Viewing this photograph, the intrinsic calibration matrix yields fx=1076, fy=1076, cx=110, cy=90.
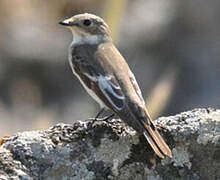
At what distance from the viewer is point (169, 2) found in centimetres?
1488

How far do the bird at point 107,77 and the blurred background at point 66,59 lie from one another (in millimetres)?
2174

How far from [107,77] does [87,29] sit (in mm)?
1168

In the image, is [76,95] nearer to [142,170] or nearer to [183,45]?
[183,45]

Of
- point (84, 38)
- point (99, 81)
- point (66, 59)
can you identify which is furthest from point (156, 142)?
point (66, 59)

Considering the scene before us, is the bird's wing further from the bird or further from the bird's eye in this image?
the bird's eye

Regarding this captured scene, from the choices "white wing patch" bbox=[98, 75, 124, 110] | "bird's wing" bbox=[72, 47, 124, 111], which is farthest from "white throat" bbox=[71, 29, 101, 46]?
"white wing patch" bbox=[98, 75, 124, 110]

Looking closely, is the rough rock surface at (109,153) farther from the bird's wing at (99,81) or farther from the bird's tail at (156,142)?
the bird's wing at (99,81)

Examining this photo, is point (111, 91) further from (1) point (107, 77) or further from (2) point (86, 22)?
(2) point (86, 22)

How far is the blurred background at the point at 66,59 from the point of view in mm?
12406

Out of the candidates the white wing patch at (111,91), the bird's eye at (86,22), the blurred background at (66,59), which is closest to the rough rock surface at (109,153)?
the white wing patch at (111,91)

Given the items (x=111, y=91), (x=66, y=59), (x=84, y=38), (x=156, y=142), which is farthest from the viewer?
(x=66, y=59)

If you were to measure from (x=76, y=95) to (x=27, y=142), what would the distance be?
6.20m

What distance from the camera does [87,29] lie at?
9.04 meters

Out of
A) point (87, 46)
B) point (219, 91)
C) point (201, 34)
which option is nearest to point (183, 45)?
point (201, 34)
